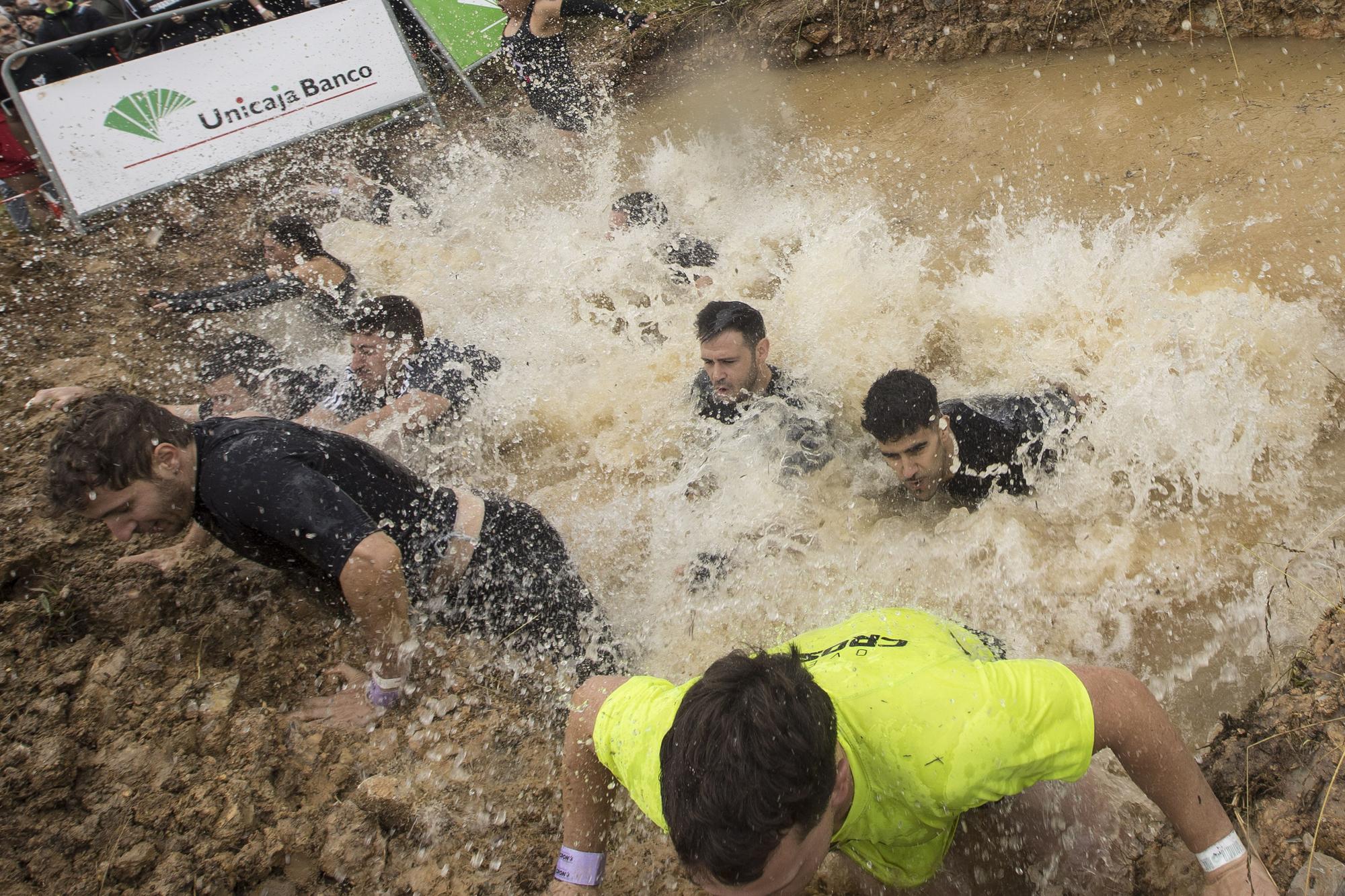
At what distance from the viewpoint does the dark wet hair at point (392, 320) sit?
4.14 m

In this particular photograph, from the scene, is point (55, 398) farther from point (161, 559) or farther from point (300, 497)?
point (300, 497)

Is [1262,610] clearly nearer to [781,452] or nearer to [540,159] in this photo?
[781,452]

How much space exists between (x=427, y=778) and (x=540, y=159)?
5.82 metres

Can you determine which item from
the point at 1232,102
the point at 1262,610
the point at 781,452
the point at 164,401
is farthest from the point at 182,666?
the point at 1232,102

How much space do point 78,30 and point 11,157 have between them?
4.64ft

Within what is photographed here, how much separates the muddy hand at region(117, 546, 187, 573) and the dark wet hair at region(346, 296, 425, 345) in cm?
153

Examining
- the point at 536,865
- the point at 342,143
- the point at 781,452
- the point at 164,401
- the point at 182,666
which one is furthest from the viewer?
the point at 342,143

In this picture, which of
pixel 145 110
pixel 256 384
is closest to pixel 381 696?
pixel 256 384

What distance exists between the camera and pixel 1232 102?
5035 millimetres

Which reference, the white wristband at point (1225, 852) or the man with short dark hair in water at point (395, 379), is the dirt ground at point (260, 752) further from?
the man with short dark hair in water at point (395, 379)

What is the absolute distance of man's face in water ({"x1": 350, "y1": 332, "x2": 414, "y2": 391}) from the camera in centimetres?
409

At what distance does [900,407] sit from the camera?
10.7ft

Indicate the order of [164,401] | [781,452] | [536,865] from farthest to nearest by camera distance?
[164,401], [781,452], [536,865]

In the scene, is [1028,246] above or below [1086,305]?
above
